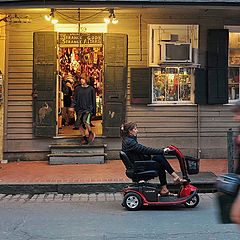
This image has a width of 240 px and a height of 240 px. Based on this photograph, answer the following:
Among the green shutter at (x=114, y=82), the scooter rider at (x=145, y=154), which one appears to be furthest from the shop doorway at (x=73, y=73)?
the scooter rider at (x=145, y=154)

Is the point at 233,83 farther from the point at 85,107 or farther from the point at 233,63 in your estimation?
the point at 85,107

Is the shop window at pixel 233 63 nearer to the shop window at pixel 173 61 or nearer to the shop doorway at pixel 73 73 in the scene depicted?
the shop window at pixel 173 61

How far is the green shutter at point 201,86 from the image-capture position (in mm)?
12594

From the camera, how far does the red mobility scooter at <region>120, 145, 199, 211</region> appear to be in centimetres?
779

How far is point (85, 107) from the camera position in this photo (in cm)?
1227

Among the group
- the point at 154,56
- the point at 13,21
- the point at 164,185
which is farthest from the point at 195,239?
the point at 13,21

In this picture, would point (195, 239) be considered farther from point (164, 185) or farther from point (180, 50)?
point (180, 50)

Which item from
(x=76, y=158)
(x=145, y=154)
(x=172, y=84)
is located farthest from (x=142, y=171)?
(x=172, y=84)

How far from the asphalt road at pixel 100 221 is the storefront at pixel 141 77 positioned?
3725 mm

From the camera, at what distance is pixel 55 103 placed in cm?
1240

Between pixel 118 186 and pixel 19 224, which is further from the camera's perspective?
pixel 118 186

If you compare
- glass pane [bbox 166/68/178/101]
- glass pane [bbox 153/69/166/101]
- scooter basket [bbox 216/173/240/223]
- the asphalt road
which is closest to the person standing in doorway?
glass pane [bbox 153/69/166/101]

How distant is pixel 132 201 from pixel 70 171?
3394mm

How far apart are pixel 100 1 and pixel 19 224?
5.83 meters
